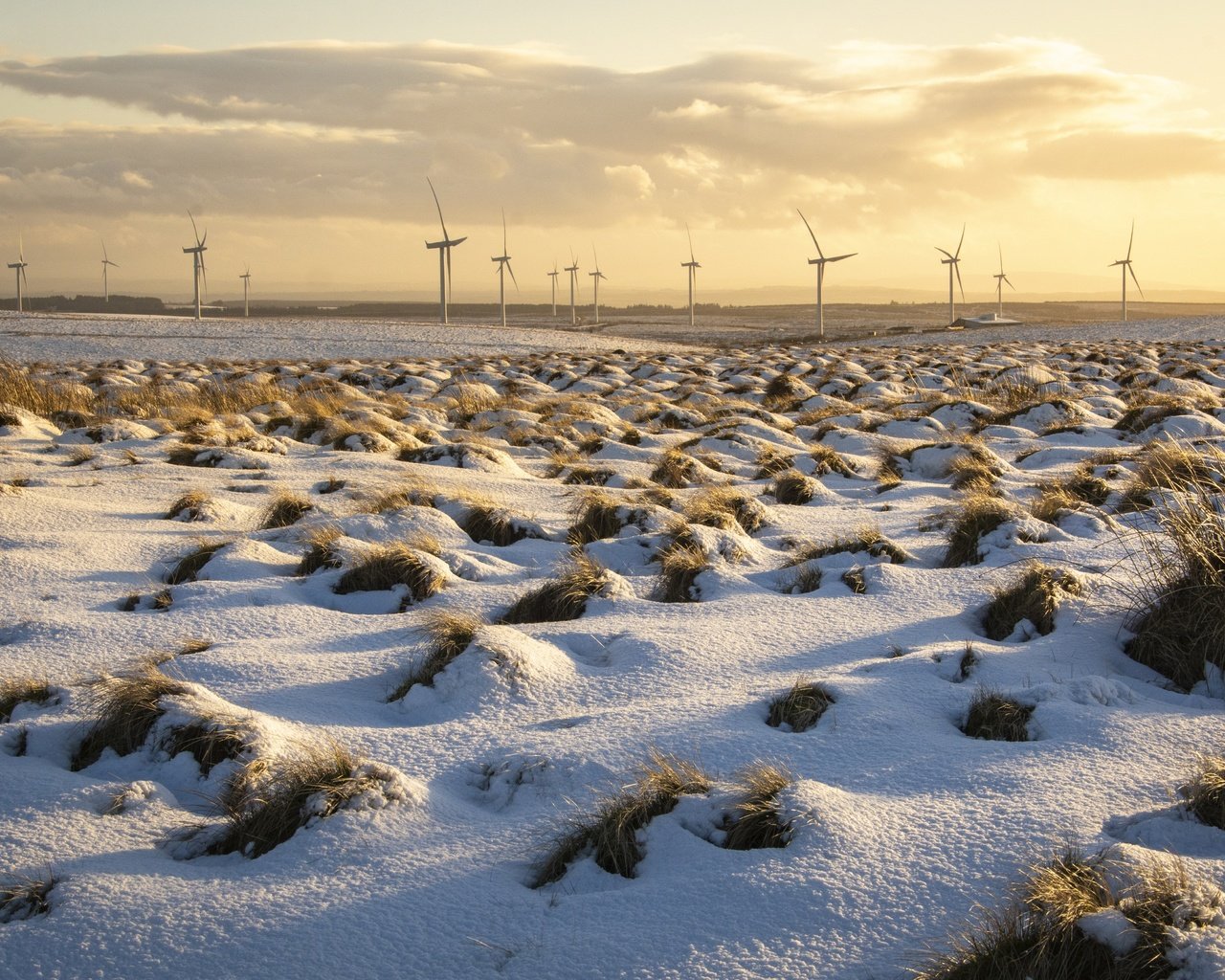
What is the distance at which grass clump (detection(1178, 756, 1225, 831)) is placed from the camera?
3.05 metres

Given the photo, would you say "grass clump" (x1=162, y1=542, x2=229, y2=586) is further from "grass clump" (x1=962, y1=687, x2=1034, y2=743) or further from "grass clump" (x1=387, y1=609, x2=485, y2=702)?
"grass clump" (x1=962, y1=687, x2=1034, y2=743)

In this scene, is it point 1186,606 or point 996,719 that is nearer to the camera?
point 996,719

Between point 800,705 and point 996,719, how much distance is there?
0.73m

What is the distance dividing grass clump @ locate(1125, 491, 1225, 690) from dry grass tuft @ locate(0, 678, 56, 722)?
15.3ft

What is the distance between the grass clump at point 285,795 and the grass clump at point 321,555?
2.80 metres

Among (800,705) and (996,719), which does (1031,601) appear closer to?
(996,719)

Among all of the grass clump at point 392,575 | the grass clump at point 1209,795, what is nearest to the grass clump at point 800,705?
the grass clump at point 1209,795

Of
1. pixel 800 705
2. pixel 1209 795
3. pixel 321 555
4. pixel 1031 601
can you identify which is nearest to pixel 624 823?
pixel 800 705

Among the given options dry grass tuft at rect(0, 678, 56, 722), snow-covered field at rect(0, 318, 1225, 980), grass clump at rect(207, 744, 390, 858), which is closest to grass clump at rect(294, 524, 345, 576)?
snow-covered field at rect(0, 318, 1225, 980)

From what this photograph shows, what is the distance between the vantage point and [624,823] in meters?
3.20

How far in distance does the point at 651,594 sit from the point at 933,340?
41376 millimetres

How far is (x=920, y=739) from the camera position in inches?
150

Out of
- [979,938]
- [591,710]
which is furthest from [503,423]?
[979,938]

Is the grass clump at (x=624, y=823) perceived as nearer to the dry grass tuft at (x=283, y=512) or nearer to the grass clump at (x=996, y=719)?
the grass clump at (x=996, y=719)
